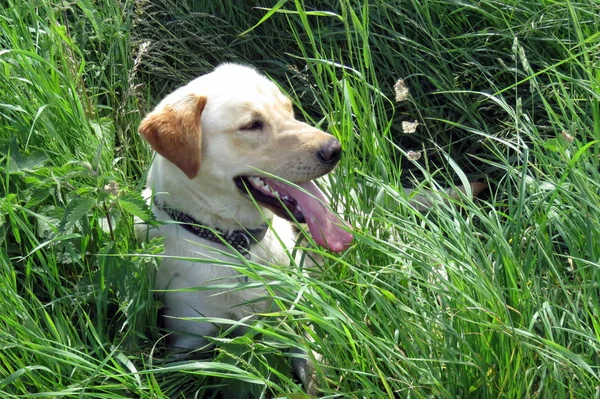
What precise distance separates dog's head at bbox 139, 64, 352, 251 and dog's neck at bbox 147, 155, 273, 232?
17 mm

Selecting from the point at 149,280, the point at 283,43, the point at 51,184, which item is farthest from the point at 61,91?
the point at 283,43

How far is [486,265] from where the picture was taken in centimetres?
232

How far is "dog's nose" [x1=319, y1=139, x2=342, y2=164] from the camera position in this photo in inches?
112

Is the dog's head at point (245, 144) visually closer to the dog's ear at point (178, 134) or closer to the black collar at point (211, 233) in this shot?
the dog's ear at point (178, 134)

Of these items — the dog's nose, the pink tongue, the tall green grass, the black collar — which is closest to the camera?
the tall green grass

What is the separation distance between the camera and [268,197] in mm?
2973

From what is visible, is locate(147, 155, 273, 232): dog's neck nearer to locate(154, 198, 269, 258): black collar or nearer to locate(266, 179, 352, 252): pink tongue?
locate(154, 198, 269, 258): black collar

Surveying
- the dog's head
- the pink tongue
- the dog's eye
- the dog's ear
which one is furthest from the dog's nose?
the dog's ear

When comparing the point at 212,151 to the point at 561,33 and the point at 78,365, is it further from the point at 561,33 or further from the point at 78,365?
the point at 561,33

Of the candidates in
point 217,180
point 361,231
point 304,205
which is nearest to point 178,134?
point 217,180

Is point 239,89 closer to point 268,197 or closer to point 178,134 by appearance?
point 178,134

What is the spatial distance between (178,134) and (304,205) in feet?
1.63

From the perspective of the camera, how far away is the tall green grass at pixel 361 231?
7.27ft

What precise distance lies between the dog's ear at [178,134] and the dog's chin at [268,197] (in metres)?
0.18
